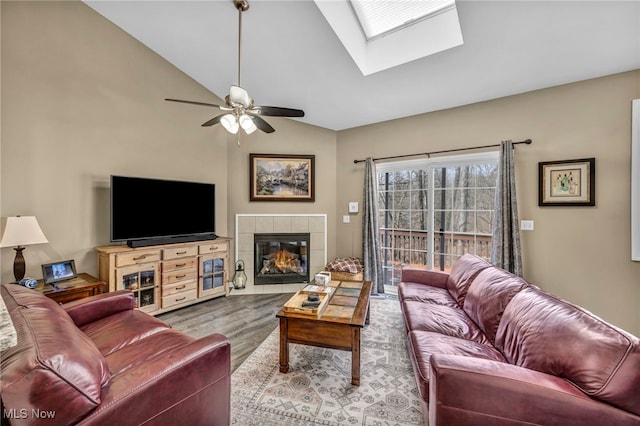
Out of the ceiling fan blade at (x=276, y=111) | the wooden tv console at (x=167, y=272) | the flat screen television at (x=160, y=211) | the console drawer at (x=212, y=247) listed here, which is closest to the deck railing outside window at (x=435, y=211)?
the ceiling fan blade at (x=276, y=111)

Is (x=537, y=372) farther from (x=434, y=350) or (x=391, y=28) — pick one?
(x=391, y=28)

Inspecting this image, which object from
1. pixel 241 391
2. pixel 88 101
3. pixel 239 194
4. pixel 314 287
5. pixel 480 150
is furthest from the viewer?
pixel 239 194

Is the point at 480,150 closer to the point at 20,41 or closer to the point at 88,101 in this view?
the point at 88,101

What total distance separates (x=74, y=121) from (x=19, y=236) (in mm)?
1303

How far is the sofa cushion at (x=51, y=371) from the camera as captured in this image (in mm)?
804

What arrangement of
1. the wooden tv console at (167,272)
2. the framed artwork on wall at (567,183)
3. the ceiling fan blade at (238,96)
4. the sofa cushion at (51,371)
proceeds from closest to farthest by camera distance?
the sofa cushion at (51,371) → the ceiling fan blade at (238,96) → the framed artwork on wall at (567,183) → the wooden tv console at (167,272)

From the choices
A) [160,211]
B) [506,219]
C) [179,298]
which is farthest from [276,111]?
[506,219]

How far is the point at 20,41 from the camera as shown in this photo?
2.33 m

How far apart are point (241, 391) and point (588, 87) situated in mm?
4341

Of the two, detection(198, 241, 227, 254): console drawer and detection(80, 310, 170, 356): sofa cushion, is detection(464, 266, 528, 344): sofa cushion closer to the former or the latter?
detection(80, 310, 170, 356): sofa cushion

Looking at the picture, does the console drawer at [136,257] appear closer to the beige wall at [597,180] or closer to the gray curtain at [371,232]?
the gray curtain at [371,232]

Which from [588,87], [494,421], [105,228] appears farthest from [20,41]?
[588,87]

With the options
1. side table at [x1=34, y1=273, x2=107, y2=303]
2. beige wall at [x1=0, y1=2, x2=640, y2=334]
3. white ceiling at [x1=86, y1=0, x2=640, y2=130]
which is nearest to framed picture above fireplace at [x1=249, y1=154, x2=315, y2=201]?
white ceiling at [x1=86, y1=0, x2=640, y2=130]

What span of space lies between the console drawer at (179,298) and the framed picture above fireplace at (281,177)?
5.54 ft
